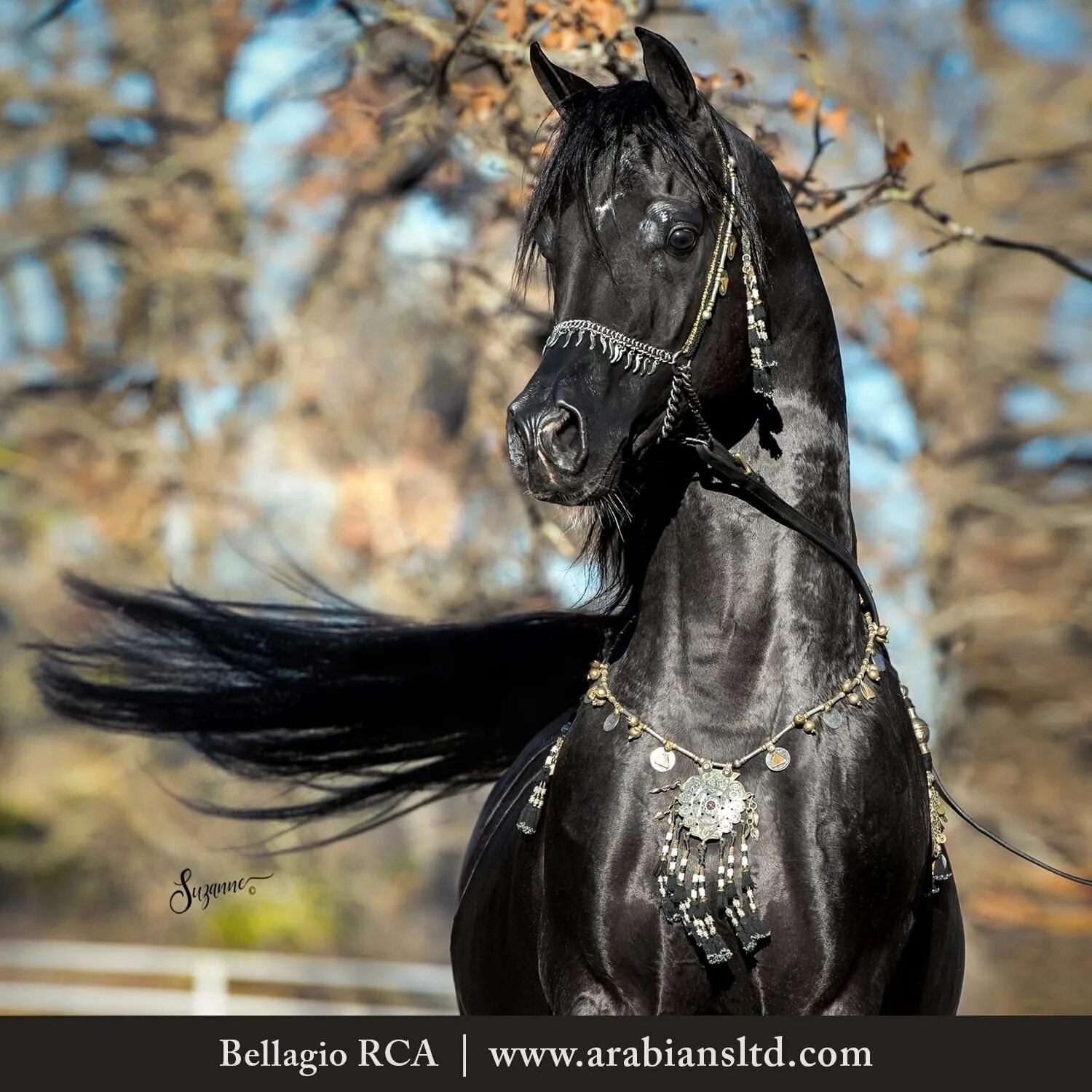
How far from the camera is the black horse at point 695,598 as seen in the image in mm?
2670

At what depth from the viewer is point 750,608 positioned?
2.84 m

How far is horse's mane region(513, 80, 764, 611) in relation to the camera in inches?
106

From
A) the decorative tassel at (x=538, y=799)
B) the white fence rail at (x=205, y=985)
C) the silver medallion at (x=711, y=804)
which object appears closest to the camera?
the silver medallion at (x=711, y=804)

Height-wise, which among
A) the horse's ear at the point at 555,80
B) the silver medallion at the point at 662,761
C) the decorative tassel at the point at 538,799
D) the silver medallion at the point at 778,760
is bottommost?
the decorative tassel at the point at 538,799

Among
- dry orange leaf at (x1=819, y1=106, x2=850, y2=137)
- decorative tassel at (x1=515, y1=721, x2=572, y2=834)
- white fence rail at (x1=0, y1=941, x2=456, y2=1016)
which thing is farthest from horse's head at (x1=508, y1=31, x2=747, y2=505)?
white fence rail at (x1=0, y1=941, x2=456, y2=1016)

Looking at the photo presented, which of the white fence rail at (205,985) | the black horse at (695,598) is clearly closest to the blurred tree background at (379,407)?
the white fence rail at (205,985)

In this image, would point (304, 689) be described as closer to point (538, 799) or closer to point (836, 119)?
point (538, 799)

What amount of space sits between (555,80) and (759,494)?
107 centimetres

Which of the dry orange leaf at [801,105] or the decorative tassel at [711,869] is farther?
the dry orange leaf at [801,105]

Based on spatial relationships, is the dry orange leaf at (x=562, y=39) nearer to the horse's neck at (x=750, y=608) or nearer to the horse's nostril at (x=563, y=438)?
the horse's neck at (x=750, y=608)

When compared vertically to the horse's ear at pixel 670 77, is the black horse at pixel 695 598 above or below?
below

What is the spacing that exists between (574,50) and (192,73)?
900 cm

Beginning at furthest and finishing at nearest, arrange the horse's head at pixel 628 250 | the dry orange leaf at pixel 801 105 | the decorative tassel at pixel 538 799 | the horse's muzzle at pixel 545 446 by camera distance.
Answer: the dry orange leaf at pixel 801 105 < the decorative tassel at pixel 538 799 < the horse's head at pixel 628 250 < the horse's muzzle at pixel 545 446
